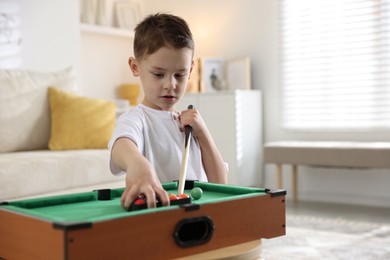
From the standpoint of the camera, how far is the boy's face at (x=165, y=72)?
1.36 metres

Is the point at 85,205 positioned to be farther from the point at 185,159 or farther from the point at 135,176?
the point at 185,159

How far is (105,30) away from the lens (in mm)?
4895

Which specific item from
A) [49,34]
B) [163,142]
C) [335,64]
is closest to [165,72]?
[163,142]

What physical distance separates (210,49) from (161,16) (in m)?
3.73

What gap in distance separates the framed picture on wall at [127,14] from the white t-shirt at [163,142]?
383 cm

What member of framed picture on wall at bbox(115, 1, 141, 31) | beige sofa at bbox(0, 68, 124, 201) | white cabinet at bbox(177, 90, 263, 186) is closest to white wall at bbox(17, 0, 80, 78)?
beige sofa at bbox(0, 68, 124, 201)

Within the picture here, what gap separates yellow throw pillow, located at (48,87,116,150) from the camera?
342cm

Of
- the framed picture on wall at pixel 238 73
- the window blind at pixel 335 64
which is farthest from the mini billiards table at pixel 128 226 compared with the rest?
the framed picture on wall at pixel 238 73

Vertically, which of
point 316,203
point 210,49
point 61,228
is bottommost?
point 316,203

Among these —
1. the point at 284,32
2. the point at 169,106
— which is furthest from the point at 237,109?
the point at 169,106

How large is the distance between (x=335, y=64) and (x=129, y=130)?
3317 millimetres

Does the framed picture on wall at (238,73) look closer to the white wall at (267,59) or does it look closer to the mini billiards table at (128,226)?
the white wall at (267,59)

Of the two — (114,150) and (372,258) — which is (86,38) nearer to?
(372,258)

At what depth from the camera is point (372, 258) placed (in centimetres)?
252
